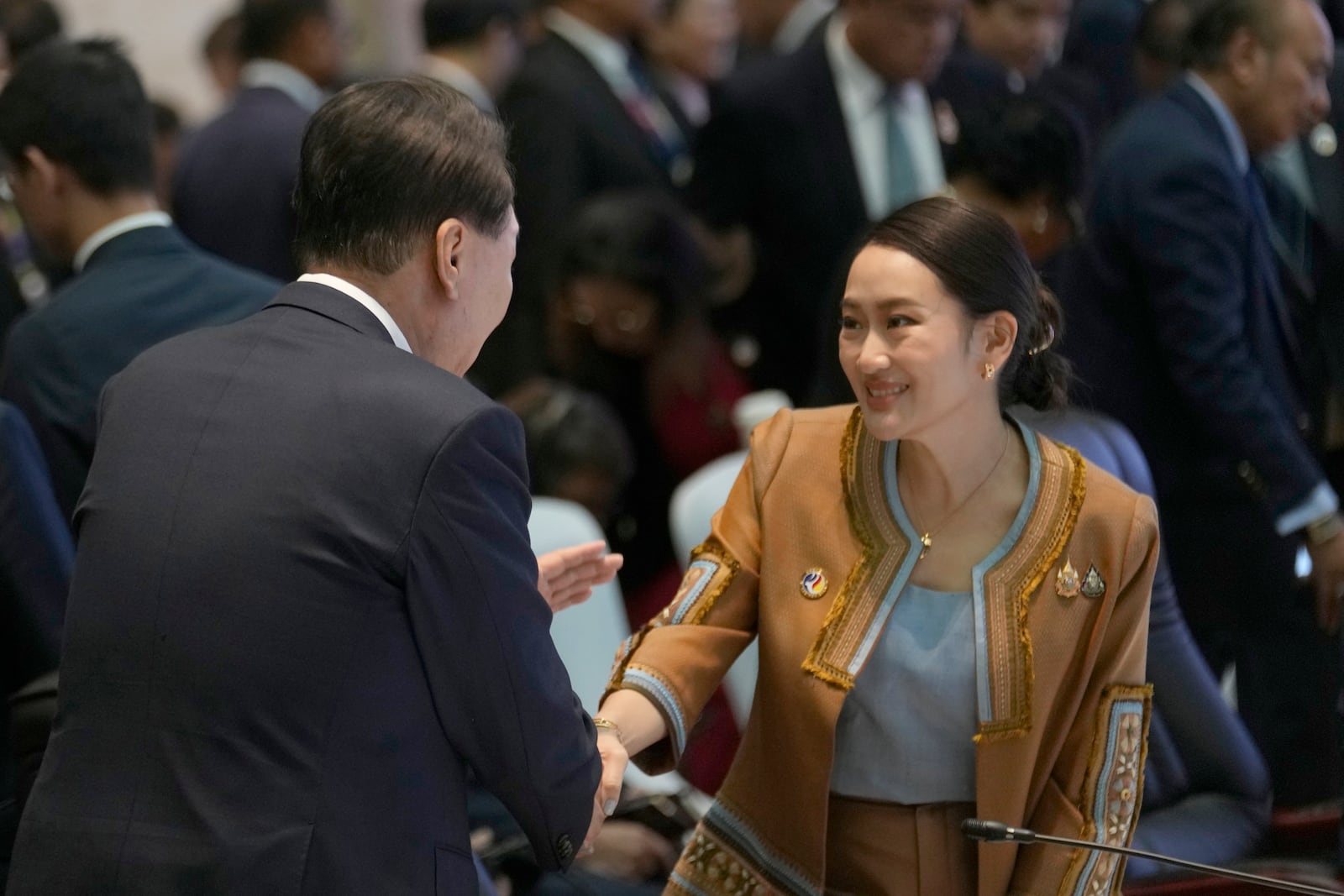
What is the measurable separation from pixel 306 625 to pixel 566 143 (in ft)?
10.1

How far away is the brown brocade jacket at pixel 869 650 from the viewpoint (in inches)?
77.4

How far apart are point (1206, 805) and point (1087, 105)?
9.56ft

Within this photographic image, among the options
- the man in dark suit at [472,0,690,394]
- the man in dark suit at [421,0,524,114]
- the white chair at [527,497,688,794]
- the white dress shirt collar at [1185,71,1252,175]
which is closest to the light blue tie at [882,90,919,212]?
the man in dark suit at [472,0,690,394]

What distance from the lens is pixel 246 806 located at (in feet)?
5.35

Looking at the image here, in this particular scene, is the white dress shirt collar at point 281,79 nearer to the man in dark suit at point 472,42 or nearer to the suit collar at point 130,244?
the man in dark suit at point 472,42

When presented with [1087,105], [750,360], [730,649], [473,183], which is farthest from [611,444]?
[1087,105]

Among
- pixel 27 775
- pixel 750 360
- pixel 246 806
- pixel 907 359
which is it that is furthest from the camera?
pixel 750 360

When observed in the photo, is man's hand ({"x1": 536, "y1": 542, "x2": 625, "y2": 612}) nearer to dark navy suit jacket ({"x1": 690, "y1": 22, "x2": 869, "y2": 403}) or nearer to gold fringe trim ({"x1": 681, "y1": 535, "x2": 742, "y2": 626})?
gold fringe trim ({"x1": 681, "y1": 535, "x2": 742, "y2": 626})

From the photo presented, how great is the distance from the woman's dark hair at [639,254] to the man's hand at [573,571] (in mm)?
1772

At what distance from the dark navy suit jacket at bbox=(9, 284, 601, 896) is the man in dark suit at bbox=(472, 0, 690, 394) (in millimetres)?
2510

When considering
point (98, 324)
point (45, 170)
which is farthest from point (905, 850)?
point (45, 170)

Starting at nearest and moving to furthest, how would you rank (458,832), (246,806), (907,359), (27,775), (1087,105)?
(246,806) → (458,832) → (907,359) → (27,775) → (1087,105)

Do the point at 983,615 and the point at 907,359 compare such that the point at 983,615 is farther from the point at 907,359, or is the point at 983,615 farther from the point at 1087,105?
the point at 1087,105

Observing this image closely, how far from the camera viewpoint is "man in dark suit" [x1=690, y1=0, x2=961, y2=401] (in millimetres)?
4340
